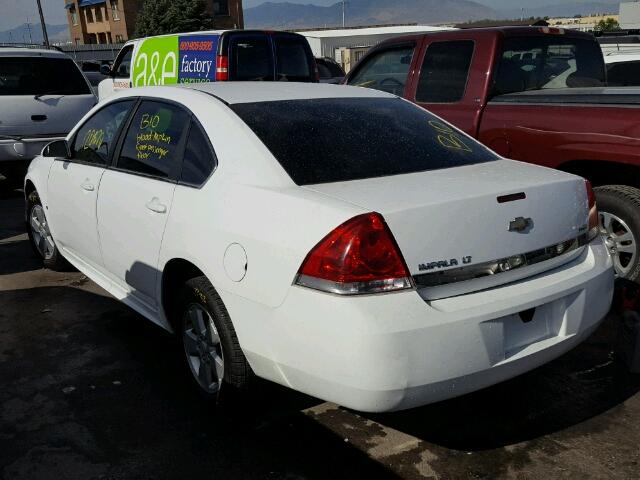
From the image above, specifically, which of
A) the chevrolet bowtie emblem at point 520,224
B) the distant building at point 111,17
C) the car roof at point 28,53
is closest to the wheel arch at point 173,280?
the chevrolet bowtie emblem at point 520,224

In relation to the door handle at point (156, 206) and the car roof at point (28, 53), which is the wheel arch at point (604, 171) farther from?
the car roof at point (28, 53)

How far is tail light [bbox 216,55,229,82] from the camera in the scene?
10.3 meters

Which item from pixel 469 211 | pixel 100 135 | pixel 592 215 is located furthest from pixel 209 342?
pixel 592 215

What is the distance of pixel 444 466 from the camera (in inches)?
109

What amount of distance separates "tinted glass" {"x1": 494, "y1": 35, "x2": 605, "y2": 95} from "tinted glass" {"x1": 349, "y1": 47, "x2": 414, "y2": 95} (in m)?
1.02

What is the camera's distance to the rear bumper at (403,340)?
7.75ft

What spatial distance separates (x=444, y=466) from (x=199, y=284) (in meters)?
1.40

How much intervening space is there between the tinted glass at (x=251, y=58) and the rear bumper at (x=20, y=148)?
3.44 meters

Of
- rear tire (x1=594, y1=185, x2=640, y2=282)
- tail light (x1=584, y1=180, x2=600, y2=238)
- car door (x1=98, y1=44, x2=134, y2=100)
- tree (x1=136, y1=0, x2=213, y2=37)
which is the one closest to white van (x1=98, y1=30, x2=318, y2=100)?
car door (x1=98, y1=44, x2=134, y2=100)

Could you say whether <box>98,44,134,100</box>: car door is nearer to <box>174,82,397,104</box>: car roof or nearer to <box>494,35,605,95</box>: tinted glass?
<box>494,35,605,95</box>: tinted glass

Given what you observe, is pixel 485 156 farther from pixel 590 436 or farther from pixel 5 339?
pixel 5 339

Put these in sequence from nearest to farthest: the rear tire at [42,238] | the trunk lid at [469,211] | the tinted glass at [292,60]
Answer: the trunk lid at [469,211] → the rear tire at [42,238] → the tinted glass at [292,60]

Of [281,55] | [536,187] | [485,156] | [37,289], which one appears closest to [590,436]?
[536,187]

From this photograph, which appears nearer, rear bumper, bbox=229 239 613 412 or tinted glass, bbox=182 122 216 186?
rear bumper, bbox=229 239 613 412
